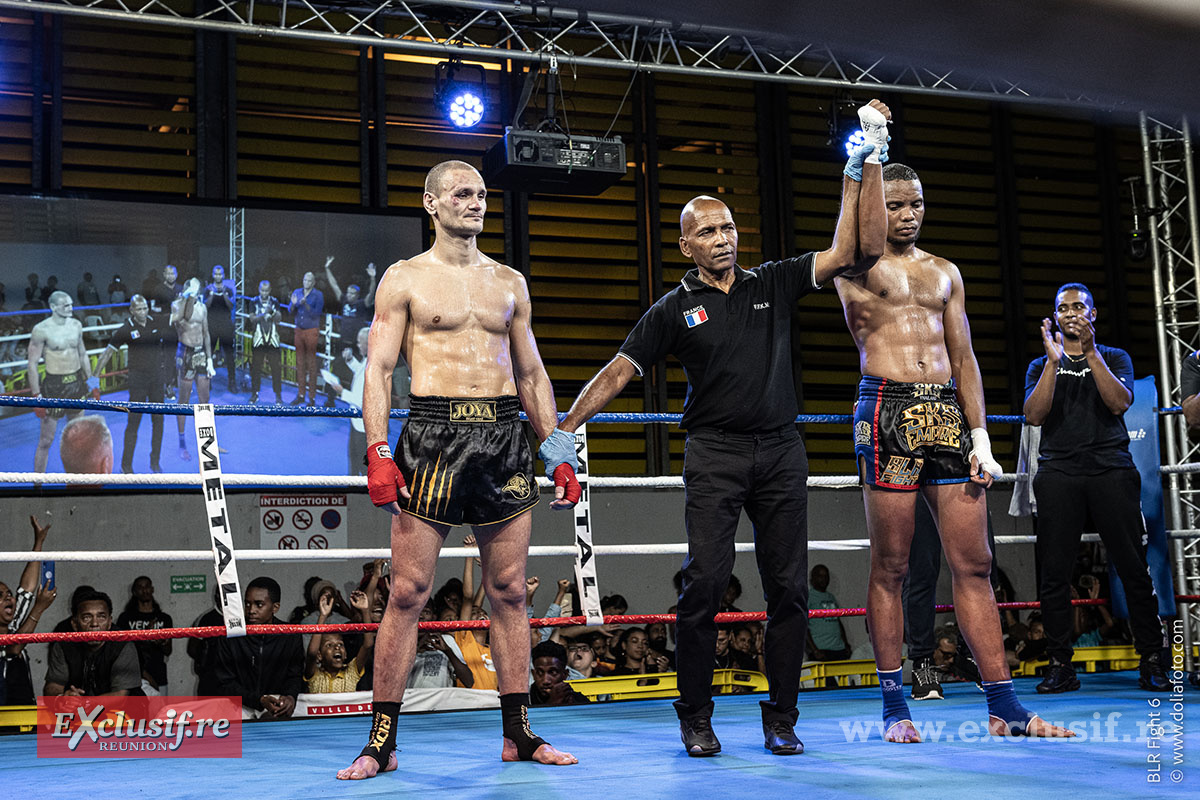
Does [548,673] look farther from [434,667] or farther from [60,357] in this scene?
[60,357]

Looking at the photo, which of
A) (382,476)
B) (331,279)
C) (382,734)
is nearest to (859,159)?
(382,476)

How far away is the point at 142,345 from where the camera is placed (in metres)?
7.14

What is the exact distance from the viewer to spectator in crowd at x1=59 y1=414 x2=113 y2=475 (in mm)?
6918

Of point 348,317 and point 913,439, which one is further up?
point 348,317

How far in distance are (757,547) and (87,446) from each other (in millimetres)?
5602

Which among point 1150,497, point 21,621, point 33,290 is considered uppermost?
point 33,290

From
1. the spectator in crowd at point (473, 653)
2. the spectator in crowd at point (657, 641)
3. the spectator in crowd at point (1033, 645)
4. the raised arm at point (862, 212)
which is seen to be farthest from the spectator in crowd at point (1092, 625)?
the raised arm at point (862, 212)

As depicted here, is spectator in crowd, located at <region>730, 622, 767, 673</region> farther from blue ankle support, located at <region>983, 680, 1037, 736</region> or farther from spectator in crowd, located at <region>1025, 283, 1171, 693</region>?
blue ankle support, located at <region>983, 680, 1037, 736</region>

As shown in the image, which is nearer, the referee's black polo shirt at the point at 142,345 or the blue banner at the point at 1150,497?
the blue banner at the point at 1150,497

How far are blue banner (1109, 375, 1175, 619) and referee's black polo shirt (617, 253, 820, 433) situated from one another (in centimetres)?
A: 221

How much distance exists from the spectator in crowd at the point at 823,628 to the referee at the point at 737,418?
427 centimetres

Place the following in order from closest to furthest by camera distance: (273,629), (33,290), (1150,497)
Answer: (273,629)
(1150,497)
(33,290)

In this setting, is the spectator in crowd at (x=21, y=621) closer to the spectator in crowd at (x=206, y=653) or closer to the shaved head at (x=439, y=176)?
the spectator in crowd at (x=206, y=653)

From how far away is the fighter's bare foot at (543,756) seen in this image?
248 centimetres
